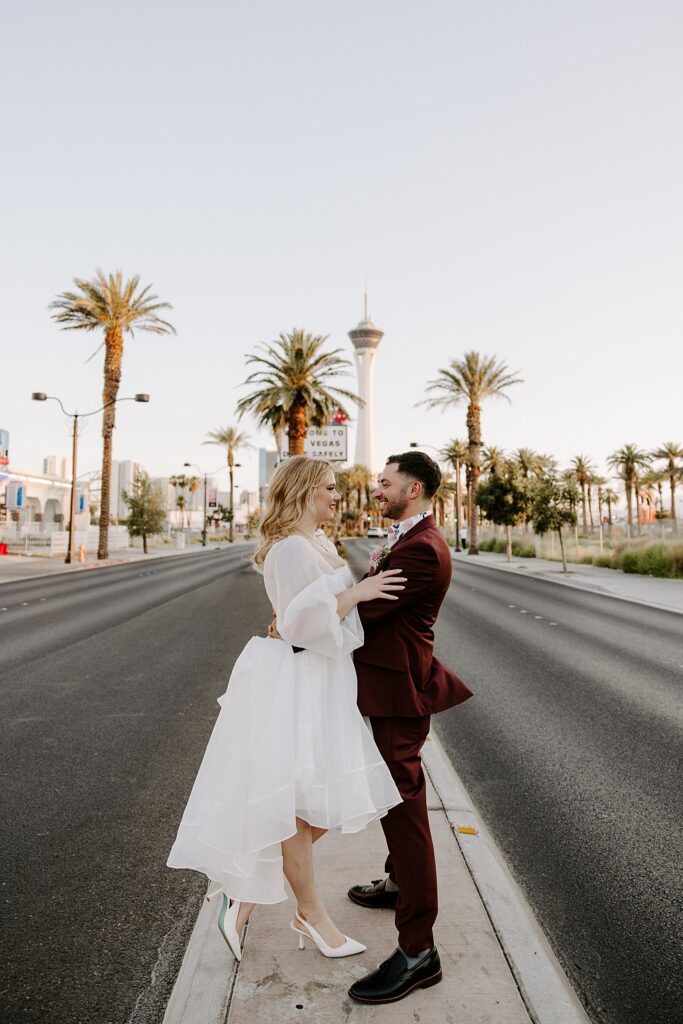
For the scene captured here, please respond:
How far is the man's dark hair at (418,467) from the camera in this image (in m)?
2.96

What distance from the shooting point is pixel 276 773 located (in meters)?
2.62

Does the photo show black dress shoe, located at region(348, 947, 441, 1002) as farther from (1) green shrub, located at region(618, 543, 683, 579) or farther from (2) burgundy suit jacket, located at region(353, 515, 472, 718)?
(1) green shrub, located at region(618, 543, 683, 579)

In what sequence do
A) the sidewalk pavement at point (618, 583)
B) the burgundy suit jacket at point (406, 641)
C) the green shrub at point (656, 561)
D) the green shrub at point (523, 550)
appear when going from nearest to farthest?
the burgundy suit jacket at point (406, 641) → the sidewalk pavement at point (618, 583) → the green shrub at point (656, 561) → the green shrub at point (523, 550)

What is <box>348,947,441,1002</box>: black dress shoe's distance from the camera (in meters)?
2.56

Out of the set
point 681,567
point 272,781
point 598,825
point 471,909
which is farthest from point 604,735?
point 681,567

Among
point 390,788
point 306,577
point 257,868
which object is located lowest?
point 257,868

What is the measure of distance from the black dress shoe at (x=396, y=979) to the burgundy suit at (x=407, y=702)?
0.17ft

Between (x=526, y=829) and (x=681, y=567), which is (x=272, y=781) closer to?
(x=526, y=829)

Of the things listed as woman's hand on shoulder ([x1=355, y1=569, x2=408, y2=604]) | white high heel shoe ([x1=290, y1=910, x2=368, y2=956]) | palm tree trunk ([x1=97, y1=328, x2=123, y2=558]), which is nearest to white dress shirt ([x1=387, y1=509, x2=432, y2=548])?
woman's hand on shoulder ([x1=355, y1=569, x2=408, y2=604])

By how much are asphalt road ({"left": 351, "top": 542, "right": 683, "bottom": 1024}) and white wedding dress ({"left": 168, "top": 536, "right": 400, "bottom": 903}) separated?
1275 millimetres

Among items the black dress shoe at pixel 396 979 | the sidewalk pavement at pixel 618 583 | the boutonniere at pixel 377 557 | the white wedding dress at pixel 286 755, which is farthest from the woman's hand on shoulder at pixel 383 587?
the sidewalk pavement at pixel 618 583

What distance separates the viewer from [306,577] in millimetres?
2791

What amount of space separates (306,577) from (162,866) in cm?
219

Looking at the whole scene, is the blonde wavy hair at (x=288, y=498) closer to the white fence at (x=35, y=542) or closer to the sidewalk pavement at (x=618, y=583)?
the sidewalk pavement at (x=618, y=583)
